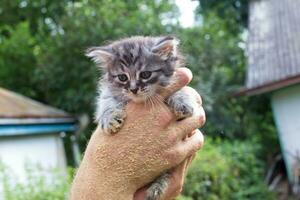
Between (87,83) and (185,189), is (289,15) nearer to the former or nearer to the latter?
(87,83)

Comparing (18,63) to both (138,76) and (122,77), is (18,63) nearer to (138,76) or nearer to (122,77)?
(122,77)

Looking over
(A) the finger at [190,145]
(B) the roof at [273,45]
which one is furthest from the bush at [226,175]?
(A) the finger at [190,145]

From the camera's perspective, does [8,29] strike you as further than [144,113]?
Yes

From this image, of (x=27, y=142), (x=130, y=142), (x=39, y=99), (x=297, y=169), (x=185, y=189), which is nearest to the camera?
(x=130, y=142)

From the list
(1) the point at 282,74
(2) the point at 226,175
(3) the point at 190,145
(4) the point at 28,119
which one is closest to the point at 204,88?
(1) the point at 282,74

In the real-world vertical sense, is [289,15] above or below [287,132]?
above

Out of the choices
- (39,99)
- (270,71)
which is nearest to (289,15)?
(270,71)

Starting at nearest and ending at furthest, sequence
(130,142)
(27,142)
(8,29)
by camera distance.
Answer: (130,142) < (27,142) < (8,29)
